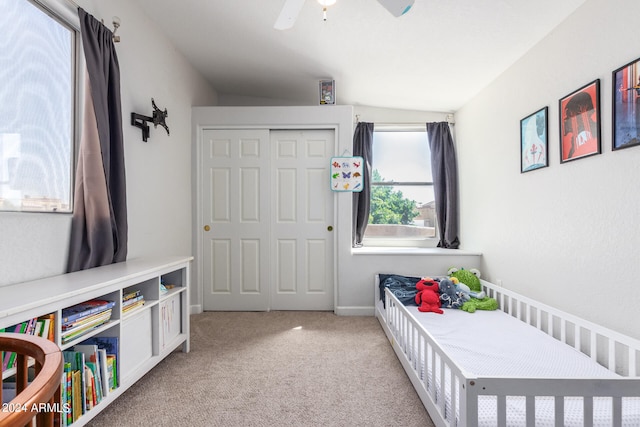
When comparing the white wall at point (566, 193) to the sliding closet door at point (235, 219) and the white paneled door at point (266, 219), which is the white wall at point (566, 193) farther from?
the sliding closet door at point (235, 219)

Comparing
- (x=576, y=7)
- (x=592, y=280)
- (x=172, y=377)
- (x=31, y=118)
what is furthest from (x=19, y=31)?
(x=592, y=280)

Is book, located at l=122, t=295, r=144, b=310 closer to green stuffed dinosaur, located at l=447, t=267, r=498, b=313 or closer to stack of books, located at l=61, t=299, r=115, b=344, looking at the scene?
stack of books, located at l=61, t=299, r=115, b=344

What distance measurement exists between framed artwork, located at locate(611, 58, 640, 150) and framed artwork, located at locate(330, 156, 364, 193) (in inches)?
78.8

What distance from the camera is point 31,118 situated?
1.60 m

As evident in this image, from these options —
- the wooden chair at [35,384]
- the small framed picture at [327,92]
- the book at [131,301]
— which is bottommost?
the book at [131,301]

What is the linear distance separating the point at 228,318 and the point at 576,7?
347cm

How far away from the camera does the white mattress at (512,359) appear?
128 centimetres

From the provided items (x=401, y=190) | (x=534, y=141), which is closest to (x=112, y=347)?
(x=534, y=141)

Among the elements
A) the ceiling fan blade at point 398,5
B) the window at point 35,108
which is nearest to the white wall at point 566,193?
the ceiling fan blade at point 398,5

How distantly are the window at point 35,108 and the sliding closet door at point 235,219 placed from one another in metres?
1.64

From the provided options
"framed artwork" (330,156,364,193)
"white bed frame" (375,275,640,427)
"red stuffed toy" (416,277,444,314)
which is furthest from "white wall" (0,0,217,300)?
"red stuffed toy" (416,277,444,314)

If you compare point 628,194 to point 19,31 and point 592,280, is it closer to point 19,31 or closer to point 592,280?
point 592,280

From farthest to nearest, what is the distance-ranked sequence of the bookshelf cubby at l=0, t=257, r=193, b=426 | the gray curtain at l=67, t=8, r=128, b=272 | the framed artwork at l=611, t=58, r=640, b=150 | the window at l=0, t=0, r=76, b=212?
1. the gray curtain at l=67, t=8, r=128, b=272
2. the framed artwork at l=611, t=58, r=640, b=150
3. the window at l=0, t=0, r=76, b=212
4. the bookshelf cubby at l=0, t=257, r=193, b=426

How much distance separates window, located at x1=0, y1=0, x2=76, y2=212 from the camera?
1.49 metres
